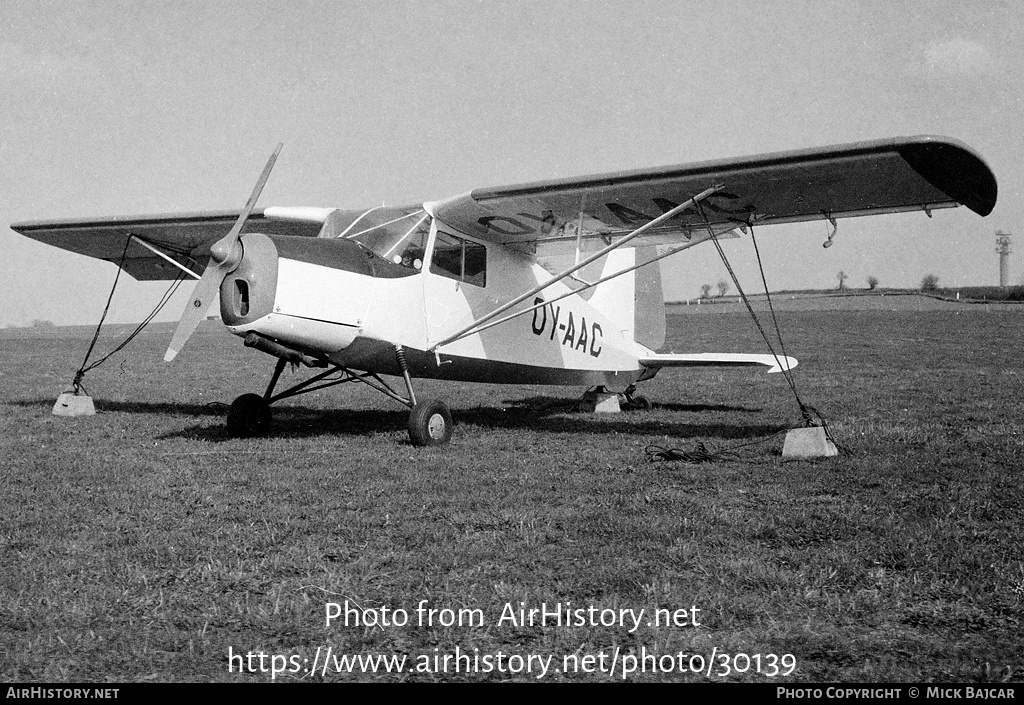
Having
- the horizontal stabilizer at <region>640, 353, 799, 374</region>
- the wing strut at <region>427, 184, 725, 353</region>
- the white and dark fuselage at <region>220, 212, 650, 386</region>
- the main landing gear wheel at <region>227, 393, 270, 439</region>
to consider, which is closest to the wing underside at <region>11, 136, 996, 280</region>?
the wing strut at <region>427, 184, 725, 353</region>

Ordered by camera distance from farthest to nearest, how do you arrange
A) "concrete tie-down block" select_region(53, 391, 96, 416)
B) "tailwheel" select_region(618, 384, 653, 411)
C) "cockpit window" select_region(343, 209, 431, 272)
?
"tailwheel" select_region(618, 384, 653, 411)
"concrete tie-down block" select_region(53, 391, 96, 416)
"cockpit window" select_region(343, 209, 431, 272)

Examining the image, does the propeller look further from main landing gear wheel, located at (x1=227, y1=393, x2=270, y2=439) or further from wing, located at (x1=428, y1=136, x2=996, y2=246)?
wing, located at (x1=428, y1=136, x2=996, y2=246)

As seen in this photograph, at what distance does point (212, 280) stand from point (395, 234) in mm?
2490

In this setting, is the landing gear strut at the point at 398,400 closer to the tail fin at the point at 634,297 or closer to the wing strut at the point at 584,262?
the wing strut at the point at 584,262

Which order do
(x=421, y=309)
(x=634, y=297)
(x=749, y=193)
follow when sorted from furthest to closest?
(x=634, y=297), (x=421, y=309), (x=749, y=193)

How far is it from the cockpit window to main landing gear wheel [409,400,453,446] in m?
1.84

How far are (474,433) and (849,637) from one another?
6.79m

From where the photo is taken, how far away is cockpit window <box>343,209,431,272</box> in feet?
30.6

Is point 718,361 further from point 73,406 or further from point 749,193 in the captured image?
point 73,406

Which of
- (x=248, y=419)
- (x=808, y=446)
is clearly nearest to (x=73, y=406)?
(x=248, y=419)

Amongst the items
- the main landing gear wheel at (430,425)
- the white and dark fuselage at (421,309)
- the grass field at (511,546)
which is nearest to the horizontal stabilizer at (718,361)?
the white and dark fuselage at (421,309)

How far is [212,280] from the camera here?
7629mm

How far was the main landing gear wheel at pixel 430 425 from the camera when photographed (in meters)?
8.38

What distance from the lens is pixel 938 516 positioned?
5.04 m
